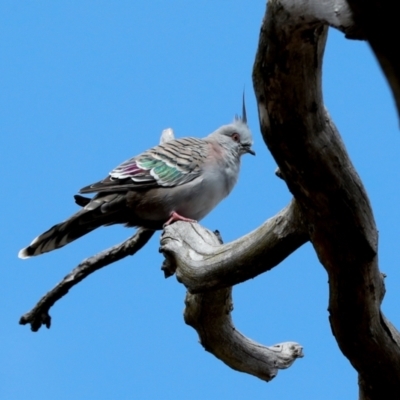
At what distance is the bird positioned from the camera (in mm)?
5438

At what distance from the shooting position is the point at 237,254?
11.1ft

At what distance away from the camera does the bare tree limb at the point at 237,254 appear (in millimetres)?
3098

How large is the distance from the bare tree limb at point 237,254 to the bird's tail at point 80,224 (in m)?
1.19

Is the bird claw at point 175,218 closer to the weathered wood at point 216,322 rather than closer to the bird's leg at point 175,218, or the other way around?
the bird's leg at point 175,218

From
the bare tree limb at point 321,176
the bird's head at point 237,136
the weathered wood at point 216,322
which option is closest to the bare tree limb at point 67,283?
the weathered wood at point 216,322

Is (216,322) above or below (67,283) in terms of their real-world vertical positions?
below

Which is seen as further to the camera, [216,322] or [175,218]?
[175,218]

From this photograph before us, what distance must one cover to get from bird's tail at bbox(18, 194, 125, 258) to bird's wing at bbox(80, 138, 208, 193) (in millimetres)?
112

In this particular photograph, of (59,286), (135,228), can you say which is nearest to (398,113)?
(59,286)

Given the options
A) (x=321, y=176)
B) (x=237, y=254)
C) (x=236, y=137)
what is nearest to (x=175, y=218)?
(x=236, y=137)

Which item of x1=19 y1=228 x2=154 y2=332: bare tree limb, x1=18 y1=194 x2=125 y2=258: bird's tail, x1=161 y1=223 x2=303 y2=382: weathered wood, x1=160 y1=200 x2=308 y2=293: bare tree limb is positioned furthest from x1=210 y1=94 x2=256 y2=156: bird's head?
x1=160 y1=200 x2=308 y2=293: bare tree limb

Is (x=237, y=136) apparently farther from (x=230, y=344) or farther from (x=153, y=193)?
(x=230, y=344)

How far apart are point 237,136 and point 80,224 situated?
1748mm

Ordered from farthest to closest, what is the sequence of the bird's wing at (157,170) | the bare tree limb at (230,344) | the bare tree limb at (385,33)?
the bird's wing at (157,170) < the bare tree limb at (230,344) < the bare tree limb at (385,33)
